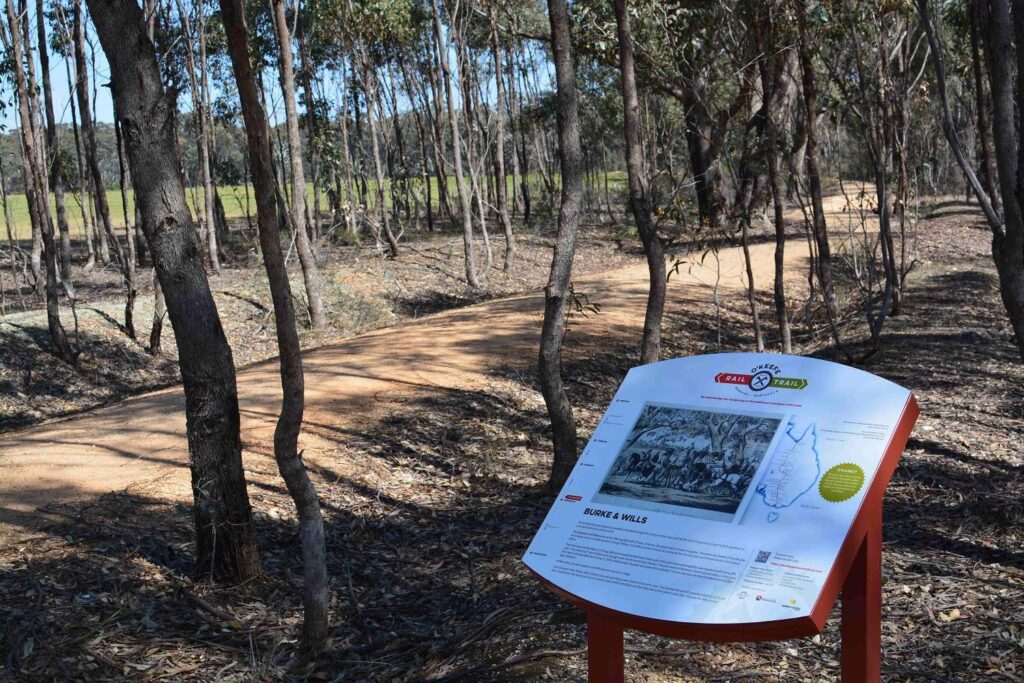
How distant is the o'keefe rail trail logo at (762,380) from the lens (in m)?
3.16

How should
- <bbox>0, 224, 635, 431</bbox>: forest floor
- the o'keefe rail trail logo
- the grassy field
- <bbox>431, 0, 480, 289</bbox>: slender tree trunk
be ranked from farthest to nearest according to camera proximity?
the grassy field → <bbox>431, 0, 480, 289</bbox>: slender tree trunk → <bbox>0, 224, 635, 431</bbox>: forest floor → the o'keefe rail trail logo

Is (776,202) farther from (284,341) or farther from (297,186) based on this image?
(297,186)

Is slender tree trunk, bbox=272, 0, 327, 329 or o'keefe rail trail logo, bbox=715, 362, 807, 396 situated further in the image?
slender tree trunk, bbox=272, 0, 327, 329

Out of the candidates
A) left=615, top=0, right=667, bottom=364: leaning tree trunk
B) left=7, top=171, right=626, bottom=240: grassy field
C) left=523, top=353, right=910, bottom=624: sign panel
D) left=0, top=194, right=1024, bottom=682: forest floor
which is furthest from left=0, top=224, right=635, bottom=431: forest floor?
left=7, top=171, right=626, bottom=240: grassy field

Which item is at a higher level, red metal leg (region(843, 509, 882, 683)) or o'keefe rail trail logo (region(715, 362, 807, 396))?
o'keefe rail trail logo (region(715, 362, 807, 396))

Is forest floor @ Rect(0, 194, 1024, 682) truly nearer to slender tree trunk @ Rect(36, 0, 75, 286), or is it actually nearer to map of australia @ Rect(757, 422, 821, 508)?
map of australia @ Rect(757, 422, 821, 508)

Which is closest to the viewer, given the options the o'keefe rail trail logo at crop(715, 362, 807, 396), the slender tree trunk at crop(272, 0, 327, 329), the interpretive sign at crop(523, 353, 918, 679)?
the interpretive sign at crop(523, 353, 918, 679)

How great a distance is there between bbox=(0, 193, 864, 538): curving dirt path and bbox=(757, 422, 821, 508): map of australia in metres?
4.83

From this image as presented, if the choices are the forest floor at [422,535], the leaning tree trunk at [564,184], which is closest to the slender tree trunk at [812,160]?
the forest floor at [422,535]

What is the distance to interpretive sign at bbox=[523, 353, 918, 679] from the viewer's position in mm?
2613

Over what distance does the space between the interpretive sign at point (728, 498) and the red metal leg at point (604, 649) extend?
185mm

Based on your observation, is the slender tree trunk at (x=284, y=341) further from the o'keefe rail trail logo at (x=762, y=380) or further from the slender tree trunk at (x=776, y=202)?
the slender tree trunk at (x=776, y=202)

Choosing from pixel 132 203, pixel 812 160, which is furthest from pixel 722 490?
pixel 132 203

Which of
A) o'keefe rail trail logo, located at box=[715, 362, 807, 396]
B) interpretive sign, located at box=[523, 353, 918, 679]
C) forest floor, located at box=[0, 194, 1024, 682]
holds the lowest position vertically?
forest floor, located at box=[0, 194, 1024, 682]
